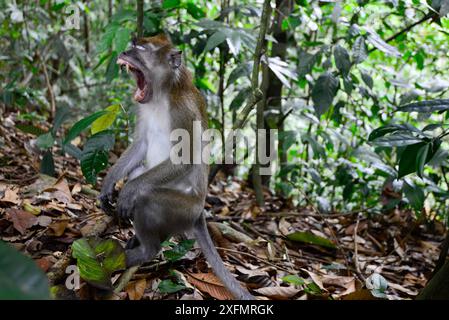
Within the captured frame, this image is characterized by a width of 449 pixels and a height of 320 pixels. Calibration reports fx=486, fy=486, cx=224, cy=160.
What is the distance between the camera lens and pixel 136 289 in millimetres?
2631

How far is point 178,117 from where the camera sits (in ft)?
11.5

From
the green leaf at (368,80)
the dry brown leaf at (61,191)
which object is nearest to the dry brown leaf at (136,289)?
the dry brown leaf at (61,191)

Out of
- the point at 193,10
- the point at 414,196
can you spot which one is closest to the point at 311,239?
the point at 414,196

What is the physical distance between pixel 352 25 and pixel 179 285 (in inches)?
117

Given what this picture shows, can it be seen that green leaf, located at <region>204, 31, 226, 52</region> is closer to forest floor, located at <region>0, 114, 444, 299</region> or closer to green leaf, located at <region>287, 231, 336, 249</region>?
forest floor, located at <region>0, 114, 444, 299</region>

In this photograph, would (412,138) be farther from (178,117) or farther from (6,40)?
(6,40)

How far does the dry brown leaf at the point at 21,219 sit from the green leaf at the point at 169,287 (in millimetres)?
1084

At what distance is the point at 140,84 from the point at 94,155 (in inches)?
24.7

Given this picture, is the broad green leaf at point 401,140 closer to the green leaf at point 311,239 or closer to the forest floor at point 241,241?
the forest floor at point 241,241

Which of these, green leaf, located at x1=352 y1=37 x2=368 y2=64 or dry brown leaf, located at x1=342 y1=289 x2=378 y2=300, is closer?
dry brown leaf, located at x1=342 y1=289 x2=378 y2=300

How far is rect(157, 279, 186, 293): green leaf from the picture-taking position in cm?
261

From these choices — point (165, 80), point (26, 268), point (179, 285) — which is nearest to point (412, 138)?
point (179, 285)

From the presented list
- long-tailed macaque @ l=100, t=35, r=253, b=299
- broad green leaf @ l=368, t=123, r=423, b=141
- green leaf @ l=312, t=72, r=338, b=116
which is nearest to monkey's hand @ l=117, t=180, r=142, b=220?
long-tailed macaque @ l=100, t=35, r=253, b=299

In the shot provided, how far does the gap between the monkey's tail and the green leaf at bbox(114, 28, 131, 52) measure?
1662 millimetres
